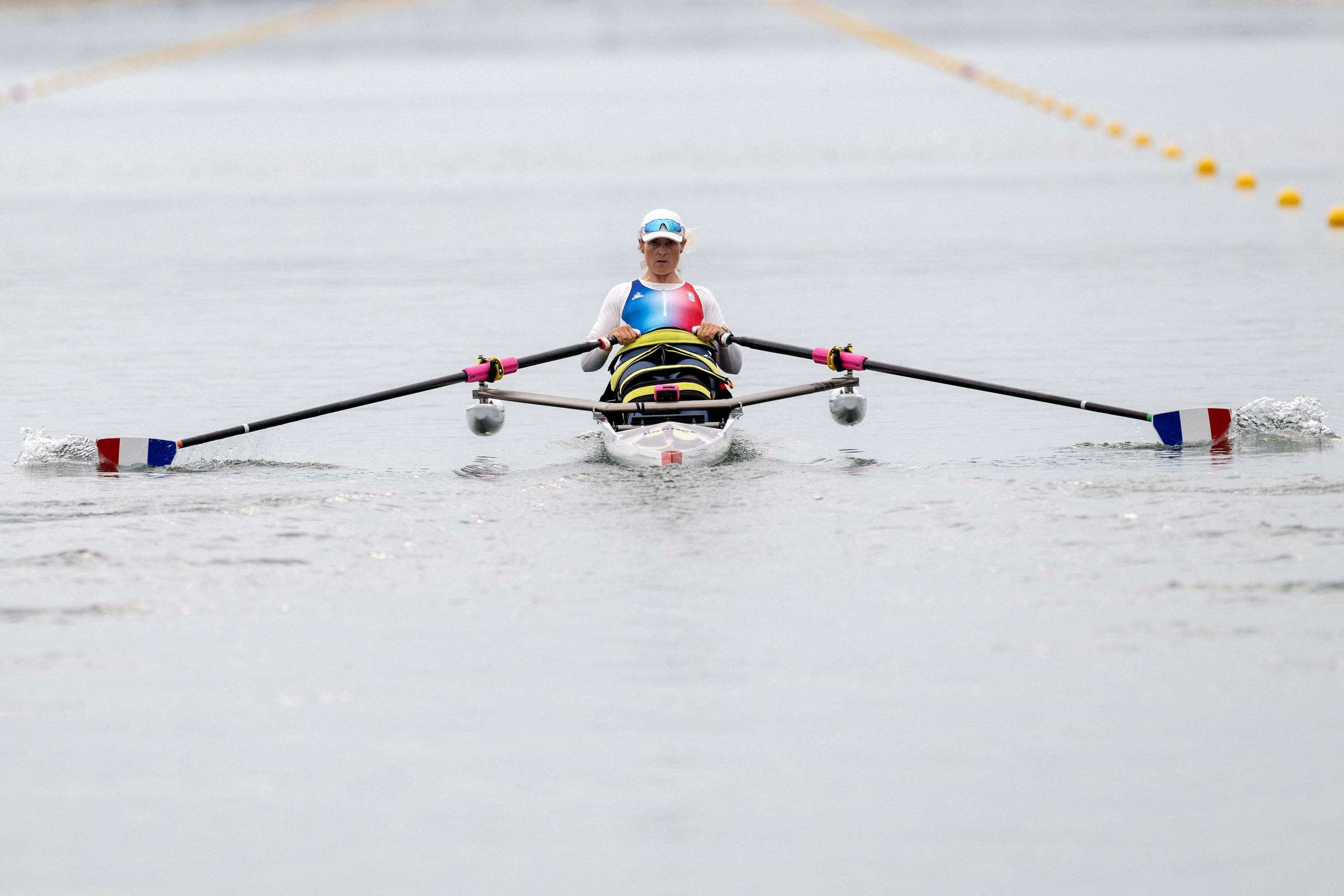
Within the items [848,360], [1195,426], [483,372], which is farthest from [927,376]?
[483,372]

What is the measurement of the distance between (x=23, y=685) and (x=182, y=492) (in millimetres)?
3399

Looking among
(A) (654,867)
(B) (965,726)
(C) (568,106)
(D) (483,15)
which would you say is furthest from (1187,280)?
(D) (483,15)

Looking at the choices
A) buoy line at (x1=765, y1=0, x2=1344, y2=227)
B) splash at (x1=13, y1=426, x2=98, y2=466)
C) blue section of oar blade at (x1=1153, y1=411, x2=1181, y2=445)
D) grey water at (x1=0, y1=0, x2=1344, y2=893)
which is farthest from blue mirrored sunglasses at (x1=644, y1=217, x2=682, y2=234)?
buoy line at (x1=765, y1=0, x2=1344, y2=227)

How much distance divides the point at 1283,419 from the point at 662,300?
379cm

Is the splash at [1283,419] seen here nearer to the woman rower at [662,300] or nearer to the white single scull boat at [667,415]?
the white single scull boat at [667,415]

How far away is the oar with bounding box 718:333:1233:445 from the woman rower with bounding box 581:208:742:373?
10.2 inches

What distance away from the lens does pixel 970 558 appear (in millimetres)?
9344

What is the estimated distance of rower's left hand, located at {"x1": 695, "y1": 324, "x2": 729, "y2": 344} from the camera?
41.8 feet

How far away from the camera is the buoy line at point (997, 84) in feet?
104

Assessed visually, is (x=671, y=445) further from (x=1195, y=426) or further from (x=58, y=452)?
(x=58, y=452)

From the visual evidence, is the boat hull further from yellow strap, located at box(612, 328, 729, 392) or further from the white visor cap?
the white visor cap

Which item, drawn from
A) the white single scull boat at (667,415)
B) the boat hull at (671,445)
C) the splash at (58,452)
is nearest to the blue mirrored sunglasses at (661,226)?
the white single scull boat at (667,415)

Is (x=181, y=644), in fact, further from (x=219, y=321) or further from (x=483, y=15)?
(x=483, y=15)

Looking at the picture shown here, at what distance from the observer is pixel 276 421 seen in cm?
1257
